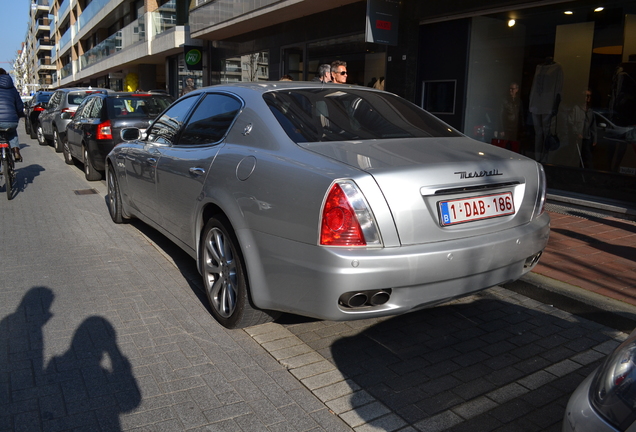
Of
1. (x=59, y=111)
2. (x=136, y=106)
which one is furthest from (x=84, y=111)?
(x=59, y=111)

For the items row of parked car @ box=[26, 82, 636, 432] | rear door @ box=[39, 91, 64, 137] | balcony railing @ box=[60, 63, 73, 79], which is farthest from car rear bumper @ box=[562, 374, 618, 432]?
balcony railing @ box=[60, 63, 73, 79]

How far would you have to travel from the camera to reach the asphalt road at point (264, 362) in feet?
9.16

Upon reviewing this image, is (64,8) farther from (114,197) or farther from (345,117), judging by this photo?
(345,117)

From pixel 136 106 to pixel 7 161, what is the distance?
7.87 ft

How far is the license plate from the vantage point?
3074 millimetres

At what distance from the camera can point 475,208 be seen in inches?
126

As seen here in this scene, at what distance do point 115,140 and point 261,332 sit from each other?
22.4 feet

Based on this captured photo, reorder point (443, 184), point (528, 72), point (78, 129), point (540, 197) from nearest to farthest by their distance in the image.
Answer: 1. point (443, 184)
2. point (540, 197)
3. point (528, 72)
4. point (78, 129)

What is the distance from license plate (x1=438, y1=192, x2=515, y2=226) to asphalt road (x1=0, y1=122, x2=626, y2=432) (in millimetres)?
911

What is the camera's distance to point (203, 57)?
2048 cm

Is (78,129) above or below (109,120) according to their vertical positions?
below

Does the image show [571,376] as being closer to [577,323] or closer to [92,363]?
[577,323]

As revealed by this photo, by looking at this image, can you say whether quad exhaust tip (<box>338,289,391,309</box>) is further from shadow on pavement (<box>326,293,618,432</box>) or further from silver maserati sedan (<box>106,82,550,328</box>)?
shadow on pavement (<box>326,293,618,432</box>)

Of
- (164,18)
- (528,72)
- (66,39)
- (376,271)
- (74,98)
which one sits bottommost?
(376,271)
